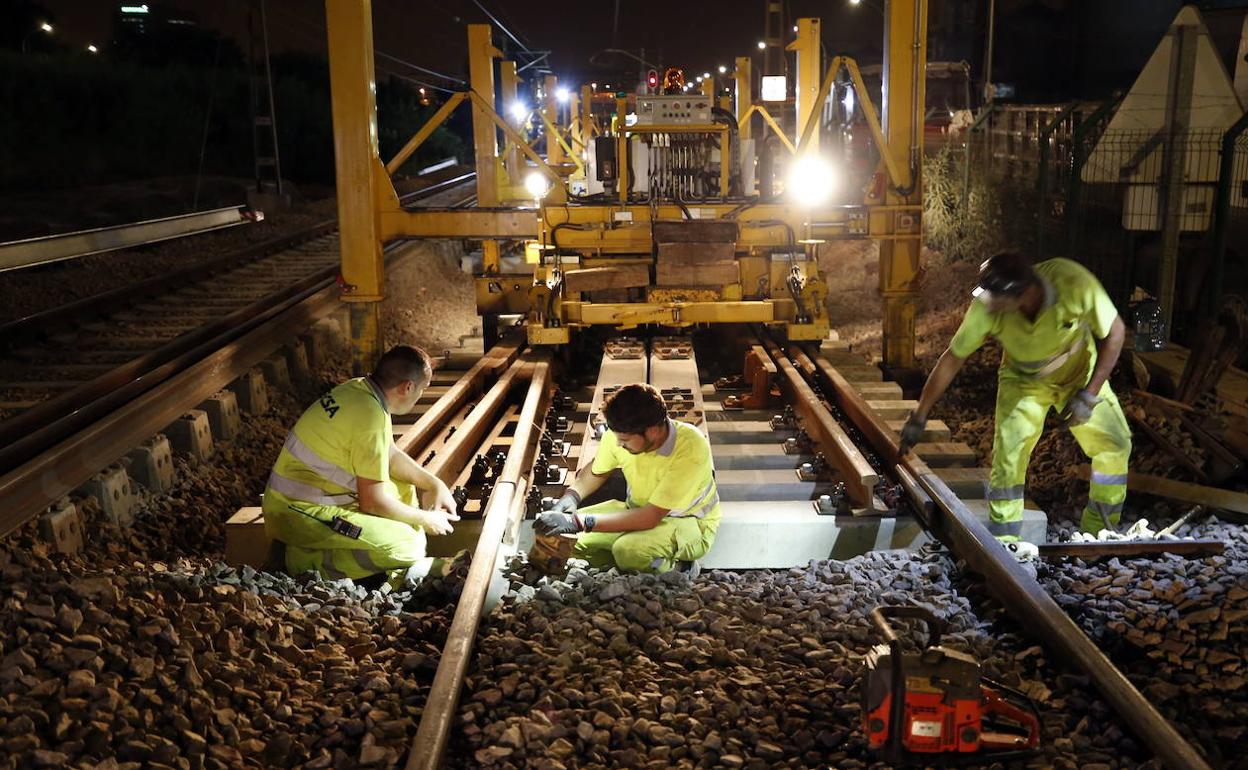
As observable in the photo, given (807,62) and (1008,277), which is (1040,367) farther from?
(807,62)

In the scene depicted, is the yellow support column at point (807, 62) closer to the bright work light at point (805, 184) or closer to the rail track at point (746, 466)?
the bright work light at point (805, 184)

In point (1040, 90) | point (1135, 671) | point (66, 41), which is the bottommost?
point (1135, 671)

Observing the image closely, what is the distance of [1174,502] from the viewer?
20.5 feet

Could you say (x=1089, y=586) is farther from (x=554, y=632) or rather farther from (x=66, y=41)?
(x=66, y=41)

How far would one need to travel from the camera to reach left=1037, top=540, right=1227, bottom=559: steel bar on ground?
5160mm

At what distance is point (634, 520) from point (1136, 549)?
2.40 meters

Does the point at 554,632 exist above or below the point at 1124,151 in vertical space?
below

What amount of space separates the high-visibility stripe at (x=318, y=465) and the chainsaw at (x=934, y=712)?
9.02 feet

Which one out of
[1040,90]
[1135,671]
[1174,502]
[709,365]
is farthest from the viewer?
[1040,90]

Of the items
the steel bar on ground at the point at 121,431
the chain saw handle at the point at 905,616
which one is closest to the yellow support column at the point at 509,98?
the steel bar on ground at the point at 121,431

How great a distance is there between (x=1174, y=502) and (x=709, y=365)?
4822mm

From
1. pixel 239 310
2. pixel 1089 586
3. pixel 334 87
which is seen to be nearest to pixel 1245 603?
pixel 1089 586

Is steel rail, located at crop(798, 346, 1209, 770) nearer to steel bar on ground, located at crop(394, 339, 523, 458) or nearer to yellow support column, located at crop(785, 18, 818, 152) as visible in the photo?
steel bar on ground, located at crop(394, 339, 523, 458)

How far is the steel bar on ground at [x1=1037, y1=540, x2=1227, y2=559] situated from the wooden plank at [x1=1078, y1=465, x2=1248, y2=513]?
2.31 feet
